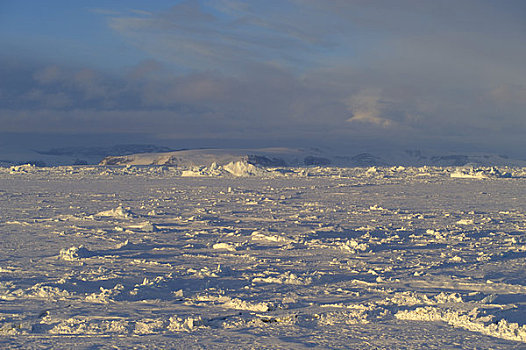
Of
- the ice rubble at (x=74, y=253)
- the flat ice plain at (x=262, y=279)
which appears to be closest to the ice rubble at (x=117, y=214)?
the flat ice plain at (x=262, y=279)

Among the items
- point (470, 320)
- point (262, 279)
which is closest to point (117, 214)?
point (262, 279)

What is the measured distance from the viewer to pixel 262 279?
8.09 m

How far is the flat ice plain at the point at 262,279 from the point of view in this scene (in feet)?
18.0

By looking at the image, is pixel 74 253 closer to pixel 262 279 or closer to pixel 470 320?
pixel 262 279

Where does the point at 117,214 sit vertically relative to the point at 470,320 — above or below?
below

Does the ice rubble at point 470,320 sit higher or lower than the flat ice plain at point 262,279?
higher

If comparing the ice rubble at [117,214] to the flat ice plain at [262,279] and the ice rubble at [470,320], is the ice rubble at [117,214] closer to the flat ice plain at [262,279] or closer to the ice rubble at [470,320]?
the flat ice plain at [262,279]

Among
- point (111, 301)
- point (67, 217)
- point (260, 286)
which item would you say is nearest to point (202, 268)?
point (260, 286)

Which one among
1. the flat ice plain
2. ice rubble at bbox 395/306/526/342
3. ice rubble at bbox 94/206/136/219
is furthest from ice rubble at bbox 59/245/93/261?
ice rubble at bbox 395/306/526/342

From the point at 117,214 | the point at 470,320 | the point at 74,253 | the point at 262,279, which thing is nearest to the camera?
the point at 470,320

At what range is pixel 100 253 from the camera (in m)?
10.4

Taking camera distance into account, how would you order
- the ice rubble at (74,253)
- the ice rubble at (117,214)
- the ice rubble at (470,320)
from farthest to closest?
the ice rubble at (117,214)
the ice rubble at (74,253)
the ice rubble at (470,320)

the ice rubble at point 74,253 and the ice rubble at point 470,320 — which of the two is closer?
the ice rubble at point 470,320

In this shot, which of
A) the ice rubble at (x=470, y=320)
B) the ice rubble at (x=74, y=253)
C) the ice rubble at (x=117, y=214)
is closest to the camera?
the ice rubble at (x=470, y=320)
